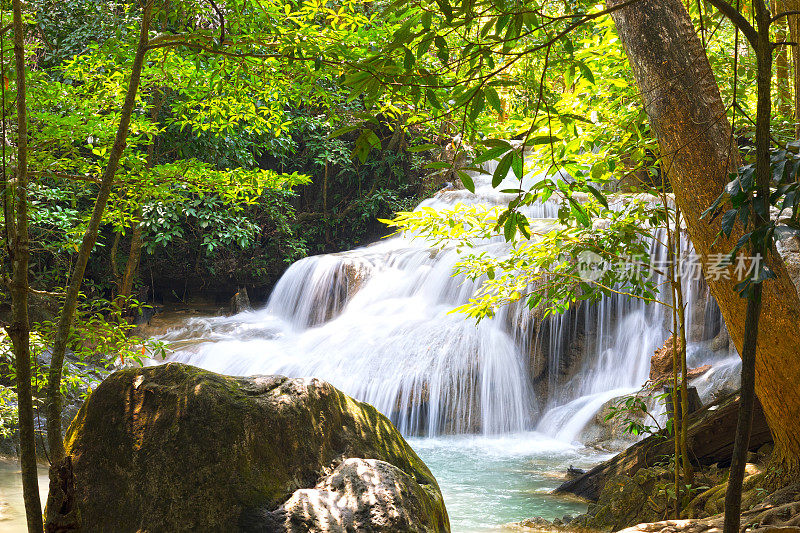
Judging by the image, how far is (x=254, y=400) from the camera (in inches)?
115

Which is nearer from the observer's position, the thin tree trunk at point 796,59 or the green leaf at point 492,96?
the green leaf at point 492,96

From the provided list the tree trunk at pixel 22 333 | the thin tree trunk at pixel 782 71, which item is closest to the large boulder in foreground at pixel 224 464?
the tree trunk at pixel 22 333

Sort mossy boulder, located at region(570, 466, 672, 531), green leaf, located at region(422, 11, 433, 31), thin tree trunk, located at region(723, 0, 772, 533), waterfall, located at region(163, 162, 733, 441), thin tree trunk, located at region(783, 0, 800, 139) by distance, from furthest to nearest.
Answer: waterfall, located at region(163, 162, 733, 441), mossy boulder, located at region(570, 466, 672, 531), thin tree trunk, located at region(783, 0, 800, 139), green leaf, located at region(422, 11, 433, 31), thin tree trunk, located at region(723, 0, 772, 533)

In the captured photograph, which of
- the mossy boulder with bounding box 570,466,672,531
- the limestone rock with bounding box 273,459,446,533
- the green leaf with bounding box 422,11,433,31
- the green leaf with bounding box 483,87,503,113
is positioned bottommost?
the mossy boulder with bounding box 570,466,672,531

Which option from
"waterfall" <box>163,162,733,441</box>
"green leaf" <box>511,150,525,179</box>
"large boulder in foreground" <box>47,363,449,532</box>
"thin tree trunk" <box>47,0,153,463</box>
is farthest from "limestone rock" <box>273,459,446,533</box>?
"waterfall" <box>163,162,733,441</box>

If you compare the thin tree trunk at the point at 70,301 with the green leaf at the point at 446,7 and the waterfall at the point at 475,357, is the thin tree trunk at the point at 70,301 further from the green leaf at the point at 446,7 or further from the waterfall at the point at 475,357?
the waterfall at the point at 475,357

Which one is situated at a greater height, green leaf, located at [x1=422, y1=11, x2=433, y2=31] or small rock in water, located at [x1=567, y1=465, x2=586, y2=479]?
green leaf, located at [x1=422, y1=11, x2=433, y2=31]

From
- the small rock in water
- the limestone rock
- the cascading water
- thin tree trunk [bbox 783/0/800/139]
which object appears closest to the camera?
the limestone rock

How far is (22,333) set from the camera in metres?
1.99

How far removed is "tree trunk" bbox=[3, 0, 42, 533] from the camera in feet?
6.31

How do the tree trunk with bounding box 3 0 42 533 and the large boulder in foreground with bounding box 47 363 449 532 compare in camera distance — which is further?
the large boulder in foreground with bounding box 47 363 449 532

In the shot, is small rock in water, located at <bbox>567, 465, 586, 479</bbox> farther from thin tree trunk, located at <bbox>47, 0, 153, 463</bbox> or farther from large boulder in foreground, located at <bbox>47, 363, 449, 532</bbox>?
thin tree trunk, located at <bbox>47, 0, 153, 463</bbox>

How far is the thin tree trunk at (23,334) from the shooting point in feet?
6.31

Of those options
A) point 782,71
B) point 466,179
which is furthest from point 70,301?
point 782,71
